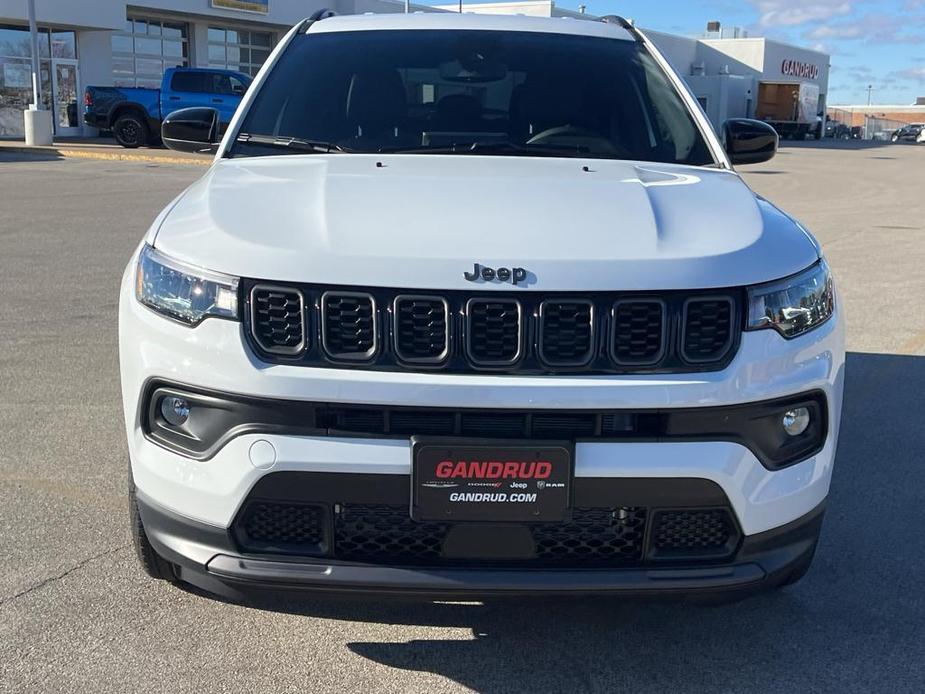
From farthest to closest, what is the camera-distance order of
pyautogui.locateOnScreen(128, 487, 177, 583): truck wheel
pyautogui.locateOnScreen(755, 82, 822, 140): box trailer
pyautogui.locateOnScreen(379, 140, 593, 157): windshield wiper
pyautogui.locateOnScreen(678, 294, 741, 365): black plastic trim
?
pyautogui.locateOnScreen(755, 82, 822, 140): box trailer → pyautogui.locateOnScreen(379, 140, 593, 157): windshield wiper → pyautogui.locateOnScreen(128, 487, 177, 583): truck wheel → pyautogui.locateOnScreen(678, 294, 741, 365): black plastic trim

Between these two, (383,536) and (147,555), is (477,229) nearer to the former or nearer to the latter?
(383,536)

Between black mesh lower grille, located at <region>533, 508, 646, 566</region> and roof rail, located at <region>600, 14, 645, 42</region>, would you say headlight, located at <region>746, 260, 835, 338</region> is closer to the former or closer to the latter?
black mesh lower grille, located at <region>533, 508, 646, 566</region>

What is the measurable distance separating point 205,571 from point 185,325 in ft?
2.00

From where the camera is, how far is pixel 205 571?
2.45 metres

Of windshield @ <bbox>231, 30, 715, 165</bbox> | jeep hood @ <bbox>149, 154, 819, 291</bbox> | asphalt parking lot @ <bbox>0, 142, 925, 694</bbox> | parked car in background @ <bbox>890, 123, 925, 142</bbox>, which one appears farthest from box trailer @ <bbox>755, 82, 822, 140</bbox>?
jeep hood @ <bbox>149, 154, 819, 291</bbox>

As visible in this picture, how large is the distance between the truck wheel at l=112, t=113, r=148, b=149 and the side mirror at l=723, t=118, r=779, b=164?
24.5 metres

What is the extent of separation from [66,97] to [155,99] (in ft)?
24.3

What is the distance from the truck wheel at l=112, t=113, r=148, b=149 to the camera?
26219 mm

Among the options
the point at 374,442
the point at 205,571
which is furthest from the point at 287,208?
the point at 205,571

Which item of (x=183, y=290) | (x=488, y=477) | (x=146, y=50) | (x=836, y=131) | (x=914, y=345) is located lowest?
(x=836, y=131)

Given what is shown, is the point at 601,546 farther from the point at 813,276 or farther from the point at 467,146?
the point at 467,146

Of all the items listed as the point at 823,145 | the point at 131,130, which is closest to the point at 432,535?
the point at 131,130

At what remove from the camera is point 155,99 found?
85.6 ft

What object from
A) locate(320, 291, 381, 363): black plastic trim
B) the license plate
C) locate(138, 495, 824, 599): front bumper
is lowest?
locate(138, 495, 824, 599): front bumper
